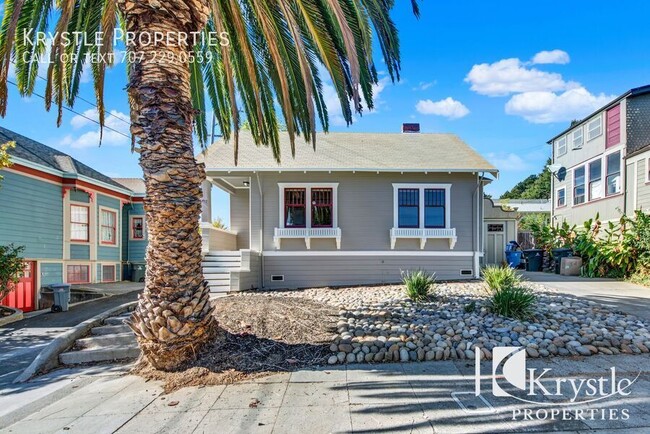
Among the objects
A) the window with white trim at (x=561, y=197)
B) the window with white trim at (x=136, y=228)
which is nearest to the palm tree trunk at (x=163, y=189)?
the window with white trim at (x=136, y=228)

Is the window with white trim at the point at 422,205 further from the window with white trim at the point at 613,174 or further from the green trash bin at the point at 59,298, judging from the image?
the green trash bin at the point at 59,298

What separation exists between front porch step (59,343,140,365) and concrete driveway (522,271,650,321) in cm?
857

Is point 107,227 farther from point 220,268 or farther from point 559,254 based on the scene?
point 559,254

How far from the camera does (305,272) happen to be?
37.7 feet

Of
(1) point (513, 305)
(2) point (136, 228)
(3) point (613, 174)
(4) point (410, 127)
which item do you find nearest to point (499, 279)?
(1) point (513, 305)

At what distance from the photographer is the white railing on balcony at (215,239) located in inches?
434

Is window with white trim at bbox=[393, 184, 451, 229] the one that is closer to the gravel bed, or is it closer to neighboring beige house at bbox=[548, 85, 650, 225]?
the gravel bed

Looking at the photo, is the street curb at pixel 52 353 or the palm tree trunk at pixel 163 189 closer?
Answer: the palm tree trunk at pixel 163 189

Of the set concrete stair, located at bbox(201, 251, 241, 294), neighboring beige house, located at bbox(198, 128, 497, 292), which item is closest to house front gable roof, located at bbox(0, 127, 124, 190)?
neighboring beige house, located at bbox(198, 128, 497, 292)

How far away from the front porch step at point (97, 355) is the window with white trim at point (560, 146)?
2081cm

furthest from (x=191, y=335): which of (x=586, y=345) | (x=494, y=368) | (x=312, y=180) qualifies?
(x=312, y=180)

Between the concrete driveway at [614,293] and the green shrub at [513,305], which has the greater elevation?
the green shrub at [513,305]

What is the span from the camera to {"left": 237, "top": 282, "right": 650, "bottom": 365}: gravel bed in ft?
16.0

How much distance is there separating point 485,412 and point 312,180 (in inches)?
352
